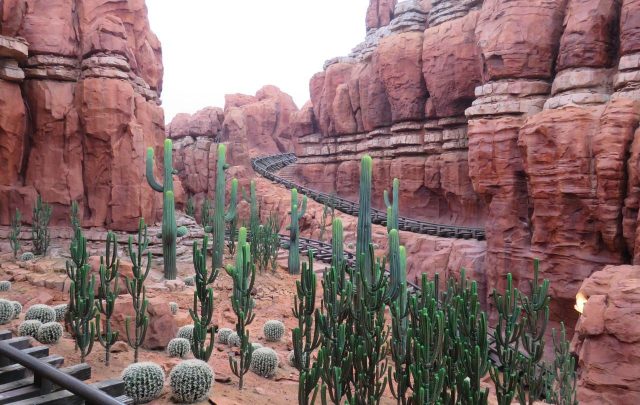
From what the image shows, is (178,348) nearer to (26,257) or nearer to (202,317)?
(202,317)

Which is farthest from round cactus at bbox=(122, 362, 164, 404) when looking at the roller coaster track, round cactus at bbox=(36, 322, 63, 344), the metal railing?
the roller coaster track

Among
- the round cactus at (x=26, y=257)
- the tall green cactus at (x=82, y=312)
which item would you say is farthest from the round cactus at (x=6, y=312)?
the round cactus at (x=26, y=257)

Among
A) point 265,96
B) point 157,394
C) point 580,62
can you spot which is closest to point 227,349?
point 157,394

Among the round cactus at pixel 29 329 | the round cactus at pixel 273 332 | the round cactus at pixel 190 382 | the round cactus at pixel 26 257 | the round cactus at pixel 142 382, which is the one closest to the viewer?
the round cactus at pixel 142 382

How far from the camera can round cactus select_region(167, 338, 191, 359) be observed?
6.29 metres

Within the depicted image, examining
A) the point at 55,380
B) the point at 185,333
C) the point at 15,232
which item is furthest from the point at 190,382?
the point at 15,232

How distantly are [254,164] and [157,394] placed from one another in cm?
2624

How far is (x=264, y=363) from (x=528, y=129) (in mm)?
10725

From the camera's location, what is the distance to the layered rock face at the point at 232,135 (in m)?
26.1

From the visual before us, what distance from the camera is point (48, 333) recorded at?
5.89 metres

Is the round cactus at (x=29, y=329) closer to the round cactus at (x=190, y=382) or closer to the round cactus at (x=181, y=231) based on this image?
the round cactus at (x=190, y=382)

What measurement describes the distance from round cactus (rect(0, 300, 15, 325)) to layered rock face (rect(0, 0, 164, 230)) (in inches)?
230

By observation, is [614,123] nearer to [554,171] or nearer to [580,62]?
[554,171]

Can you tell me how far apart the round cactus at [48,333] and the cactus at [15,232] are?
19.4ft
